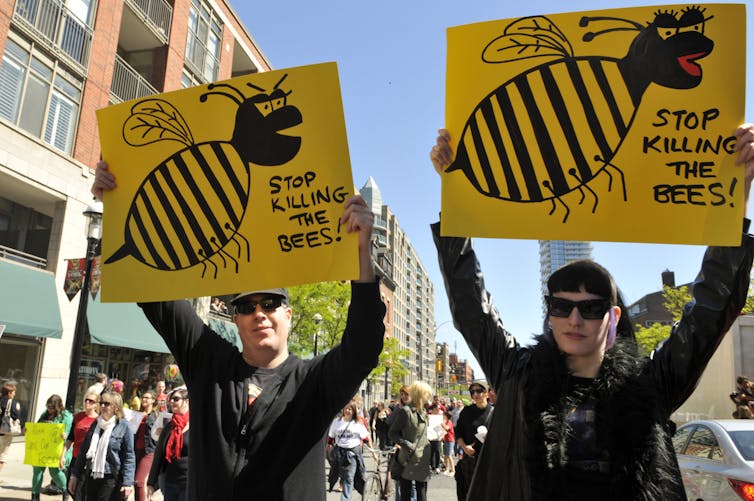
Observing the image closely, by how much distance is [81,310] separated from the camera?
999cm

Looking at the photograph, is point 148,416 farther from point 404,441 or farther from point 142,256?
point 142,256

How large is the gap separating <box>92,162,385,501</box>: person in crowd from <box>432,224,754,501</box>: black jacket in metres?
0.43

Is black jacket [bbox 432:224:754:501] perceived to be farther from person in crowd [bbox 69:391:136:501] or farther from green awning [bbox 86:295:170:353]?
green awning [bbox 86:295:170:353]

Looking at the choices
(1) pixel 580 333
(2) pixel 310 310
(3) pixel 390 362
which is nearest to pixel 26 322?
(1) pixel 580 333

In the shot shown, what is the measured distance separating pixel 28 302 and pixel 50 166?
391 cm

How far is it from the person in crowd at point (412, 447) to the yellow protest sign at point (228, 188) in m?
6.39

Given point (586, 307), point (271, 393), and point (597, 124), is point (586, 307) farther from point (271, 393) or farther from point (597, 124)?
point (271, 393)

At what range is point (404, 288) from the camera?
110188mm

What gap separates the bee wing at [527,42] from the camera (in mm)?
2510

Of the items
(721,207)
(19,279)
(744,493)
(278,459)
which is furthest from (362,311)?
(19,279)

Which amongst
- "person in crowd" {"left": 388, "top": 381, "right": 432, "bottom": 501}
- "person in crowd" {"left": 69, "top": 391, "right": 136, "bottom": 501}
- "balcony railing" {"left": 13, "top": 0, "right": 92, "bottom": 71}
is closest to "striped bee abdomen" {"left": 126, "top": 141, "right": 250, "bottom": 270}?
"person in crowd" {"left": 69, "top": 391, "right": 136, "bottom": 501}

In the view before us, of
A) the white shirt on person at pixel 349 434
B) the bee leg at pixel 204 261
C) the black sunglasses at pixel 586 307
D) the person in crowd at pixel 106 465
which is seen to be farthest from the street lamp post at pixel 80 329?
the black sunglasses at pixel 586 307

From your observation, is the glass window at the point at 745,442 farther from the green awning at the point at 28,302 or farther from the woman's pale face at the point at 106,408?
the green awning at the point at 28,302

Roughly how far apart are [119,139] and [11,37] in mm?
14821
